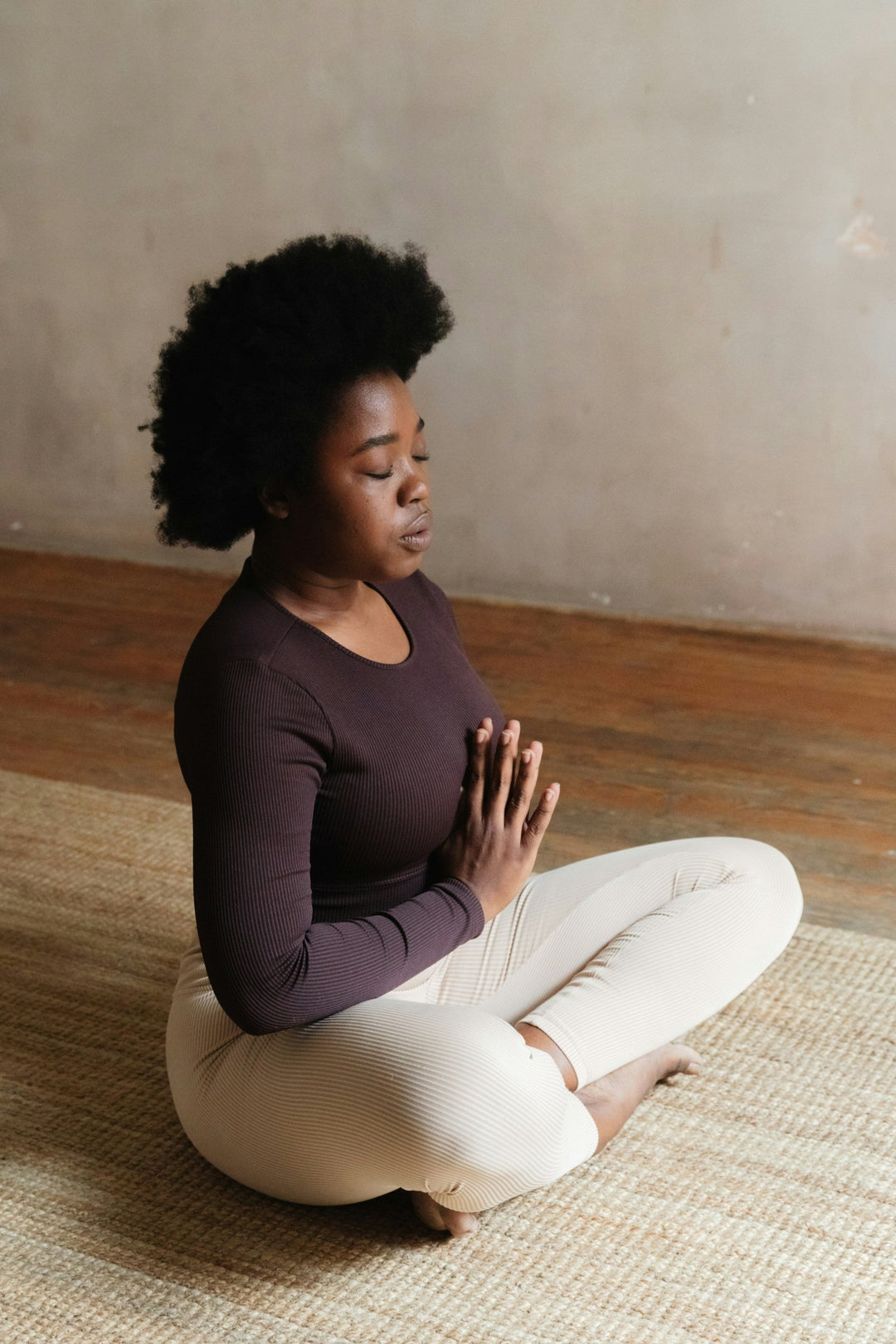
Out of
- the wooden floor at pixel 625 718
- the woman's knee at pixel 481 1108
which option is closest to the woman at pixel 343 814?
the woman's knee at pixel 481 1108

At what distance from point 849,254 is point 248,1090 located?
241 cm

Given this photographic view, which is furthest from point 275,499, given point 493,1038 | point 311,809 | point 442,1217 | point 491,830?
point 442,1217

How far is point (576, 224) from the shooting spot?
3.25m

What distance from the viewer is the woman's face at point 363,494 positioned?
4.10ft

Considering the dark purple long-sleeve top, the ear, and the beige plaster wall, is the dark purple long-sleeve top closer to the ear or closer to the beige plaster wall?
the ear

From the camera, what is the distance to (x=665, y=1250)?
4.40 ft

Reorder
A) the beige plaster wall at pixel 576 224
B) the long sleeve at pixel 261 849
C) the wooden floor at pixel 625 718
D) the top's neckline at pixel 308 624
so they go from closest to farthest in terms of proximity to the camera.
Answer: the long sleeve at pixel 261 849 → the top's neckline at pixel 308 624 → the wooden floor at pixel 625 718 → the beige plaster wall at pixel 576 224

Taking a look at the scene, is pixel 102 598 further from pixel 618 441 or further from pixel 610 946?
pixel 610 946

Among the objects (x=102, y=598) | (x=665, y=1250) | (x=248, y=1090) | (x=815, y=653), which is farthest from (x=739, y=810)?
(x=102, y=598)

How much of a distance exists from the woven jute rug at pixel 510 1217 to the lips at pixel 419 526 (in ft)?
2.24

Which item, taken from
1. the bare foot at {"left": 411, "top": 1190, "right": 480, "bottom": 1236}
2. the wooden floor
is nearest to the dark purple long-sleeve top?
the bare foot at {"left": 411, "top": 1190, "right": 480, "bottom": 1236}

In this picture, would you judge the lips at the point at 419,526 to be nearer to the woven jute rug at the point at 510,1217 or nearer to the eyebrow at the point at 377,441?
the eyebrow at the point at 377,441

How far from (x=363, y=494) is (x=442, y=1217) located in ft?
2.29

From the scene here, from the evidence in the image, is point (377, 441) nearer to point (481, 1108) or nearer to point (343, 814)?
point (343, 814)
